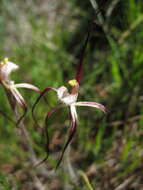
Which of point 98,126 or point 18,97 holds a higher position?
point 98,126

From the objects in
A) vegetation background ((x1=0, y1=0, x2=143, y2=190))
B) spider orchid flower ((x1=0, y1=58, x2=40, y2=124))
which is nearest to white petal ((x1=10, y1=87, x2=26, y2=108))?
spider orchid flower ((x1=0, y1=58, x2=40, y2=124))

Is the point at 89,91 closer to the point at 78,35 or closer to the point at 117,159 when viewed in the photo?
the point at 117,159

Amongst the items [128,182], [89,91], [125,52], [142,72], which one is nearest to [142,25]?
[125,52]

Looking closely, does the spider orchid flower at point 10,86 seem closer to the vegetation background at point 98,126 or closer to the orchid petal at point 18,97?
the orchid petal at point 18,97

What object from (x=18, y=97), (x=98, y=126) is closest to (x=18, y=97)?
(x=18, y=97)

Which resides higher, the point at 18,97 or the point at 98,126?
the point at 98,126

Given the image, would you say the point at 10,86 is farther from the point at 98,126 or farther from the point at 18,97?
the point at 98,126

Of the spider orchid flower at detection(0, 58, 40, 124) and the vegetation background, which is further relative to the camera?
the vegetation background

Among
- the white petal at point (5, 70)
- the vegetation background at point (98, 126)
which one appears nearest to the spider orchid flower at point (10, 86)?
the white petal at point (5, 70)

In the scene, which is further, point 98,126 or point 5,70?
point 98,126

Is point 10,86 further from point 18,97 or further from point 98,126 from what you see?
point 98,126

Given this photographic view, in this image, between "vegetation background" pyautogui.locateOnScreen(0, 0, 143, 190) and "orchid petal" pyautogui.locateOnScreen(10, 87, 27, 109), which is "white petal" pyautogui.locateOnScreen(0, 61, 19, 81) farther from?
"vegetation background" pyautogui.locateOnScreen(0, 0, 143, 190)
